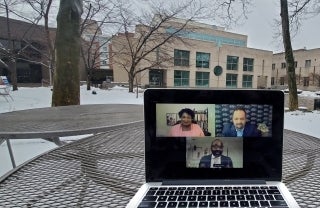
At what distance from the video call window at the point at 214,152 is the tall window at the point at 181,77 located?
2850cm

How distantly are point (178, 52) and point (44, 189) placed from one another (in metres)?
28.1

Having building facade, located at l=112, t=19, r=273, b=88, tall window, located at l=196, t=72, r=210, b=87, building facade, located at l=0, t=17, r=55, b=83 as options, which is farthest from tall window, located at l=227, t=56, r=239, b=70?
building facade, located at l=0, t=17, r=55, b=83

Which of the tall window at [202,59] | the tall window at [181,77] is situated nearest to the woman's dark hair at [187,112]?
the tall window at [181,77]

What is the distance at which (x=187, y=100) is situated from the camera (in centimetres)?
91

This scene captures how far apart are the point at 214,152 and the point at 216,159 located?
0.02m

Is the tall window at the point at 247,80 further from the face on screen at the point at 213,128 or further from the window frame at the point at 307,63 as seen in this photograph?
the face on screen at the point at 213,128

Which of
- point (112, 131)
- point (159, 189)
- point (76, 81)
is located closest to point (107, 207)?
point (159, 189)

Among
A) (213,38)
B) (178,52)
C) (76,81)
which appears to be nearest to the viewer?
(76,81)

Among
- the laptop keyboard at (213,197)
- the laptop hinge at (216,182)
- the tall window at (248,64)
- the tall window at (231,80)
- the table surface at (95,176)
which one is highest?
the tall window at (248,64)

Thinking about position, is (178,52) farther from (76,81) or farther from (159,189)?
A: (159,189)

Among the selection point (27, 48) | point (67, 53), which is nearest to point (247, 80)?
point (27, 48)

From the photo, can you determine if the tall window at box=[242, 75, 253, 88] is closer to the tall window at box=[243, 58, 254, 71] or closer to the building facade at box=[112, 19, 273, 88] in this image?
the building facade at box=[112, 19, 273, 88]

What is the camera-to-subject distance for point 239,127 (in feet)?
2.94

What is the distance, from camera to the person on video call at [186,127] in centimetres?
90
